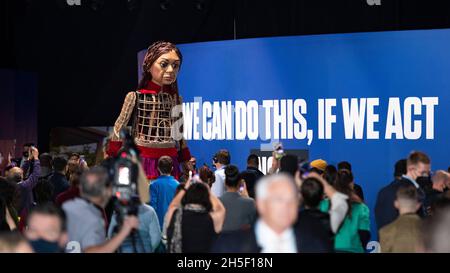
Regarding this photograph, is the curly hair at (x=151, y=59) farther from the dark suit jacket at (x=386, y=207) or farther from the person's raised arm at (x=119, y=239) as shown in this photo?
the person's raised arm at (x=119, y=239)

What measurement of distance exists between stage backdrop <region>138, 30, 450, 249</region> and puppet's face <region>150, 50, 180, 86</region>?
2809mm

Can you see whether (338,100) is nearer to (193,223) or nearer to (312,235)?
(193,223)

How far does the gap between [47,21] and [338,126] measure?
9721 mm

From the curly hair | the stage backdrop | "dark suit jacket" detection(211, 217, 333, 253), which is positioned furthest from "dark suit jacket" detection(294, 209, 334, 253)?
the stage backdrop

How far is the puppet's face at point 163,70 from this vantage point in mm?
9945

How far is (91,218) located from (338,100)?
25.1ft

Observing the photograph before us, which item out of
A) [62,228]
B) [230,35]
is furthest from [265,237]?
[230,35]

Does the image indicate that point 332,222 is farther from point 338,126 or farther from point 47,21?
point 47,21

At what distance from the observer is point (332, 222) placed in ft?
18.7

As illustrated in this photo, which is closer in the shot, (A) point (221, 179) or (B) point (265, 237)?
(B) point (265, 237)

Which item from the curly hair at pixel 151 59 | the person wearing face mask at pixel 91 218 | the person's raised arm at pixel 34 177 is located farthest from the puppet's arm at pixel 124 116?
the person wearing face mask at pixel 91 218

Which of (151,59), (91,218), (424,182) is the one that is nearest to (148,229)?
(91,218)

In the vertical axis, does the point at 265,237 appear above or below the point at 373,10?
below

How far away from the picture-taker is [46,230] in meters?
4.64
